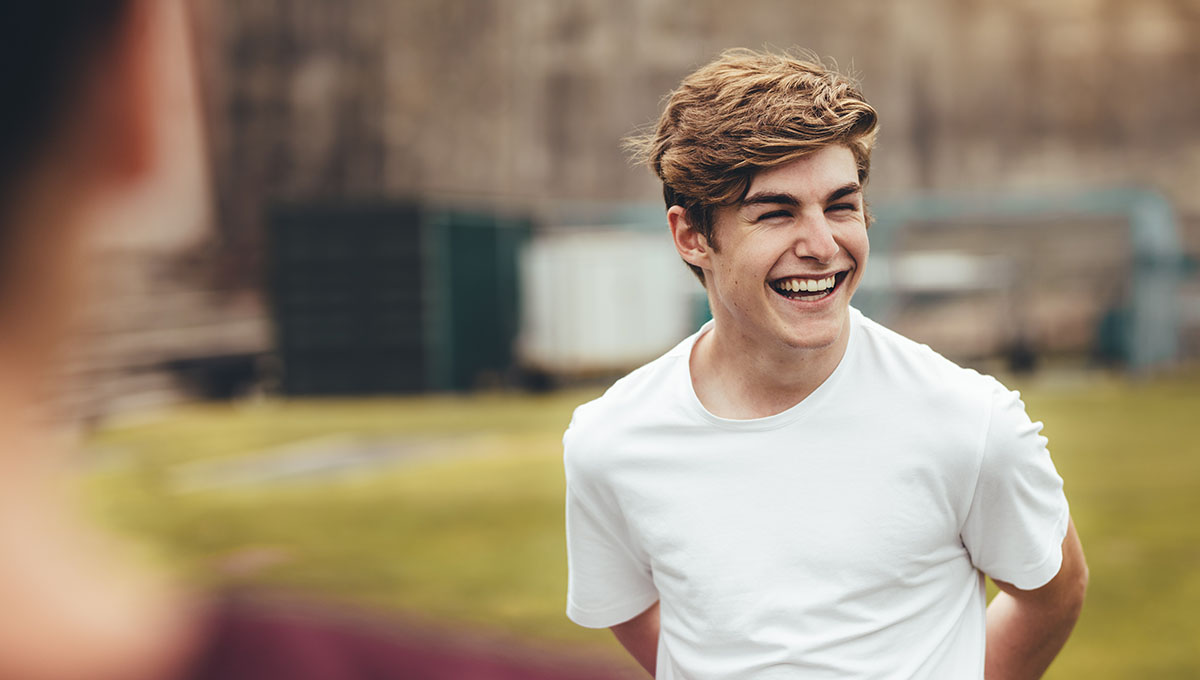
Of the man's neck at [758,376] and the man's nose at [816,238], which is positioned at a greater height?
the man's nose at [816,238]

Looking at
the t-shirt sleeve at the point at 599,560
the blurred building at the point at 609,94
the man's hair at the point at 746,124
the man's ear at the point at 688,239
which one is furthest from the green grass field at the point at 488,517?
the blurred building at the point at 609,94

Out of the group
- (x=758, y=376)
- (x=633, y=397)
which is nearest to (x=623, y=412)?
(x=633, y=397)

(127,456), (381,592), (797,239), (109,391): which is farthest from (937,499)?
(109,391)

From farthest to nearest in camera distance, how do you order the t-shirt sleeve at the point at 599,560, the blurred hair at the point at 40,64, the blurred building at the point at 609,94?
the blurred building at the point at 609,94 < the t-shirt sleeve at the point at 599,560 < the blurred hair at the point at 40,64

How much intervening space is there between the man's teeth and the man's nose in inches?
1.4

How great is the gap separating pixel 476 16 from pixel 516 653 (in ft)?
44.9

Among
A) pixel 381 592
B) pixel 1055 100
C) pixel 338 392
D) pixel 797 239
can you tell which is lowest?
pixel 338 392

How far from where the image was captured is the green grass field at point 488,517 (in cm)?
452

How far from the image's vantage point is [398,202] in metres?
12.8

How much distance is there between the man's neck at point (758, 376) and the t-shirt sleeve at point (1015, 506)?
24cm

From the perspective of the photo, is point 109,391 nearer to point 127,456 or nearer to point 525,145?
point 127,456

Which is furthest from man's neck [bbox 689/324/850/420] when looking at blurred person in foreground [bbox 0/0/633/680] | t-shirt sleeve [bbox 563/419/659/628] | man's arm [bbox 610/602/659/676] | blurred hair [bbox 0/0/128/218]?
blurred hair [bbox 0/0/128/218]

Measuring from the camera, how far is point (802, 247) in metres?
1.59

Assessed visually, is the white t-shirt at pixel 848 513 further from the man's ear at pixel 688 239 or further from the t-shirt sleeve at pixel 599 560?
the man's ear at pixel 688 239
